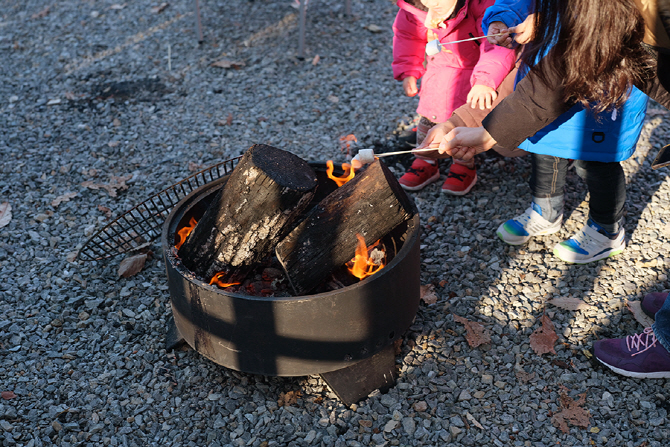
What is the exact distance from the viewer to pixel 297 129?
15.7ft

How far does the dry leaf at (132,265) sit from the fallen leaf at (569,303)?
8.12 ft

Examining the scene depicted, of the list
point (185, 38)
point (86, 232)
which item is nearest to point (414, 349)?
point (86, 232)

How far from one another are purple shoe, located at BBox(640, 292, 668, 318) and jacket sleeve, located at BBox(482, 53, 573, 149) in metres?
1.24

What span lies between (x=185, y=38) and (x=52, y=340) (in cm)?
453

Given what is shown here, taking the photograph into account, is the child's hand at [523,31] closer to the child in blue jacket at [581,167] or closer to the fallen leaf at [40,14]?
the child in blue jacket at [581,167]

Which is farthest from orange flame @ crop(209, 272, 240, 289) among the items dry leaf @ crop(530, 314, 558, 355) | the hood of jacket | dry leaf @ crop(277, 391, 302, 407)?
the hood of jacket

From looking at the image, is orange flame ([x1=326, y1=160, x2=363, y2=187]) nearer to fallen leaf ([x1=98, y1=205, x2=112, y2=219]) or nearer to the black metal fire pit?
the black metal fire pit

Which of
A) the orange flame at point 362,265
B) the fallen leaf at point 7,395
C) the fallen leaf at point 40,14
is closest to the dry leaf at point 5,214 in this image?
the fallen leaf at point 7,395

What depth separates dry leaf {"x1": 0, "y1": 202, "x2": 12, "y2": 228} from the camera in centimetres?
378

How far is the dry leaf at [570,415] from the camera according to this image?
2424mm

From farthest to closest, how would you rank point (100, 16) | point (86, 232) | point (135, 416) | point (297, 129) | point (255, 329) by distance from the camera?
point (100, 16) < point (297, 129) < point (86, 232) < point (135, 416) < point (255, 329)

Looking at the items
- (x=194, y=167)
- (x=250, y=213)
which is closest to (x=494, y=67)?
(x=250, y=213)

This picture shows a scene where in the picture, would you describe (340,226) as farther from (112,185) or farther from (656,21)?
(112,185)

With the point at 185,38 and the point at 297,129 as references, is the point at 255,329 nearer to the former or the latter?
the point at 297,129
